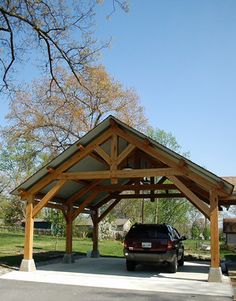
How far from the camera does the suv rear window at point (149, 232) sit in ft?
46.8

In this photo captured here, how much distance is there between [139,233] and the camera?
47.6 ft

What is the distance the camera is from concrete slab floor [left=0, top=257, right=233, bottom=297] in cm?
1098

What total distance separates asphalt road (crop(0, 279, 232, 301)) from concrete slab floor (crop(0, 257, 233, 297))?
0.53 meters

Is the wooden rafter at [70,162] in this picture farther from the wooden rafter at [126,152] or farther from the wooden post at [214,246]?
the wooden post at [214,246]

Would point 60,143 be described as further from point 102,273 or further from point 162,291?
point 162,291

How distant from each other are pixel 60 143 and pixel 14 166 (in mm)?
28797

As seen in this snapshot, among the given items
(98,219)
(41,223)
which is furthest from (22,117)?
(41,223)

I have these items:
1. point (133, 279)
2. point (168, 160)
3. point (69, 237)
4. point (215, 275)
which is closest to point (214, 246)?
point (215, 275)

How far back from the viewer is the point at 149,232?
14484mm

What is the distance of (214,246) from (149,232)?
109 inches

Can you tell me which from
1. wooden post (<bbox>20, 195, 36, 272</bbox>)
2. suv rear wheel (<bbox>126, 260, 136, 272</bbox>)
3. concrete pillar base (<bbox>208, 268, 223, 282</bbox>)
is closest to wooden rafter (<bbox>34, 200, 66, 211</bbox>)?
wooden post (<bbox>20, 195, 36, 272</bbox>)

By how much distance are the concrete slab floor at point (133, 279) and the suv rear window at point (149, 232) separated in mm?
1273

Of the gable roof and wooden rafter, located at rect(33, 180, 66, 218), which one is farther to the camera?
wooden rafter, located at rect(33, 180, 66, 218)

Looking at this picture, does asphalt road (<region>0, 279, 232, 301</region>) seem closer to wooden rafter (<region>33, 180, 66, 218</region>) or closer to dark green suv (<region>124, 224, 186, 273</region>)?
dark green suv (<region>124, 224, 186, 273</region>)
